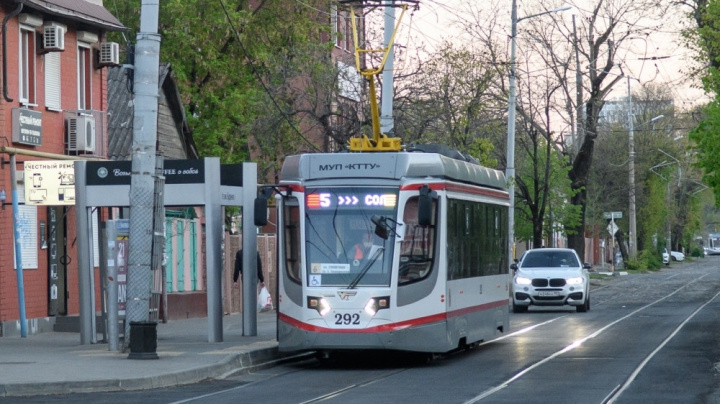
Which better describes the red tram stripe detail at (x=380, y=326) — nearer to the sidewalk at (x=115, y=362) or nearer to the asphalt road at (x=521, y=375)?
the asphalt road at (x=521, y=375)

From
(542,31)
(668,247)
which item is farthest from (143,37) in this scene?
(668,247)

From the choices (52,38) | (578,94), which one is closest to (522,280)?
(52,38)

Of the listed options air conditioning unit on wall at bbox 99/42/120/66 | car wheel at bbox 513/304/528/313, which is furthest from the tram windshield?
car wheel at bbox 513/304/528/313

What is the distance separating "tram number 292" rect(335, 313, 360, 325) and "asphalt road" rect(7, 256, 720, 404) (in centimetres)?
66

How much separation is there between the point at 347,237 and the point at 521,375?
308 centimetres

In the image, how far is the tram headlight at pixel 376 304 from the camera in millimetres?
17625

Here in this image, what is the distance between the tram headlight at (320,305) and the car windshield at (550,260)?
18927 mm

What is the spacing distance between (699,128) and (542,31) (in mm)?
13119

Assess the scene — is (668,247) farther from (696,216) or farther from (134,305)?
(134,305)

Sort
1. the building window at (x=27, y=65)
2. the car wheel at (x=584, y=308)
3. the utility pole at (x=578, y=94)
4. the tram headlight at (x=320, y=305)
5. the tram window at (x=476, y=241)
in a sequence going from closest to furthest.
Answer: the tram headlight at (x=320, y=305) → the tram window at (x=476, y=241) → the building window at (x=27, y=65) → the car wheel at (x=584, y=308) → the utility pole at (x=578, y=94)

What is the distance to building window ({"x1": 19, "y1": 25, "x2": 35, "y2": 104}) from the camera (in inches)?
1000

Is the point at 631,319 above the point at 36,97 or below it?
below

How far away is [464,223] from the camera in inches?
773

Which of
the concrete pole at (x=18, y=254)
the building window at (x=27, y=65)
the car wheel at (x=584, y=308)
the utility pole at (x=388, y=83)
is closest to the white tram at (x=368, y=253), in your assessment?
the utility pole at (x=388, y=83)
